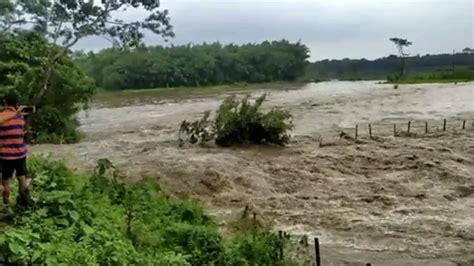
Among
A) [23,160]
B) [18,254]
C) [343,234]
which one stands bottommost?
[343,234]

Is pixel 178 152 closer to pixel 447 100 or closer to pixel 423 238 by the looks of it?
pixel 423 238

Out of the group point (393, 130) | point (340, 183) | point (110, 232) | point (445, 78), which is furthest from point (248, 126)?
point (445, 78)

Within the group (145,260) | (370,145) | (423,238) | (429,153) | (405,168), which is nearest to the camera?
(145,260)

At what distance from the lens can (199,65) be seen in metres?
96.1

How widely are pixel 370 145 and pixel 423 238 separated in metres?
12.1

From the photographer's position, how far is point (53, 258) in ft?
22.5

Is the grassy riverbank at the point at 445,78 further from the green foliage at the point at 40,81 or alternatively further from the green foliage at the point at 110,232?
the green foliage at the point at 110,232

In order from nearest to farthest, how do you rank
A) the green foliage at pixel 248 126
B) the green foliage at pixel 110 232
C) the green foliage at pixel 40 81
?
the green foliage at pixel 110 232
the green foliage at pixel 248 126
the green foliage at pixel 40 81

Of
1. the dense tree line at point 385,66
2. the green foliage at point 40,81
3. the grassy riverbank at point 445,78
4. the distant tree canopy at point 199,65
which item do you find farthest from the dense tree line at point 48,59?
the dense tree line at point 385,66

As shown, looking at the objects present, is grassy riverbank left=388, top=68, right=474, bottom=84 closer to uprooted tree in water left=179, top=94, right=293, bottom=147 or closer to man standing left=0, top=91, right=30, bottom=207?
uprooted tree in water left=179, top=94, right=293, bottom=147

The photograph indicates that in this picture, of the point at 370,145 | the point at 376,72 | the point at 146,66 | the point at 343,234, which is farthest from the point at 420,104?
the point at 376,72

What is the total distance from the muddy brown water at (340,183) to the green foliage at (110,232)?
5.94ft

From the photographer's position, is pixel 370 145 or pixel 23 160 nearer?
pixel 23 160

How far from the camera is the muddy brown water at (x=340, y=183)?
12805 millimetres
